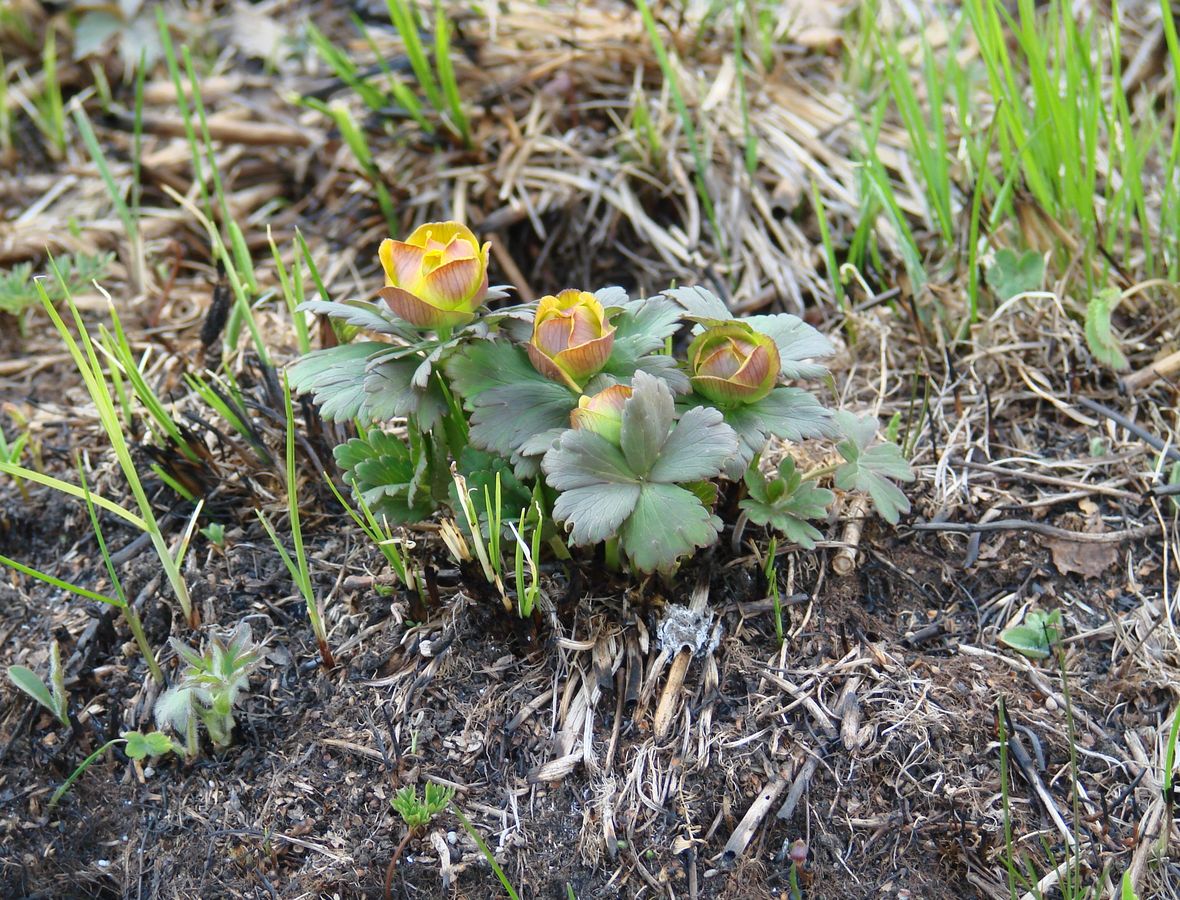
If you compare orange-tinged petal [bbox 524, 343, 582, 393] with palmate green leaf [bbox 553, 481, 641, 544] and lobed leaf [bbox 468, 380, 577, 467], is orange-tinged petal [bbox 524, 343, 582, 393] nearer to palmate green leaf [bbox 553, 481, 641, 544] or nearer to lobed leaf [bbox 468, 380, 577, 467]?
lobed leaf [bbox 468, 380, 577, 467]

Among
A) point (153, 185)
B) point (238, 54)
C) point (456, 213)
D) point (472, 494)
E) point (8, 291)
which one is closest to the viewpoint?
point (472, 494)

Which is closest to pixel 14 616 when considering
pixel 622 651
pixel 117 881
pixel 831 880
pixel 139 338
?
pixel 117 881

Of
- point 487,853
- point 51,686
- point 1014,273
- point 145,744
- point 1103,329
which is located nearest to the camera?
point 487,853

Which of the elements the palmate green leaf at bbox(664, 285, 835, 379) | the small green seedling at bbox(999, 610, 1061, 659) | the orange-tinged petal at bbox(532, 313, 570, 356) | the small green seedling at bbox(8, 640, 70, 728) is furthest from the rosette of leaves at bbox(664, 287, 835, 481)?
the small green seedling at bbox(8, 640, 70, 728)

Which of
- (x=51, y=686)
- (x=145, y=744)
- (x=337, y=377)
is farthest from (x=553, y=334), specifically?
(x=51, y=686)

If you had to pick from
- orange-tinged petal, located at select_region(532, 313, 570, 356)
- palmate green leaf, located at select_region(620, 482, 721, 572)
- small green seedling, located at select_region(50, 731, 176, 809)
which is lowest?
small green seedling, located at select_region(50, 731, 176, 809)

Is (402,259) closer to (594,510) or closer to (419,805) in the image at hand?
(594,510)

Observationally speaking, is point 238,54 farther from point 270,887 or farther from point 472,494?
point 270,887
